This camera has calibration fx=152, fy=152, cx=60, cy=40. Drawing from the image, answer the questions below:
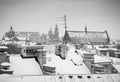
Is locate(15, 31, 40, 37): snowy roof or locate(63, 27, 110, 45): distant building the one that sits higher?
locate(15, 31, 40, 37): snowy roof

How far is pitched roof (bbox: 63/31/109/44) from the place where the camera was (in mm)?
58856

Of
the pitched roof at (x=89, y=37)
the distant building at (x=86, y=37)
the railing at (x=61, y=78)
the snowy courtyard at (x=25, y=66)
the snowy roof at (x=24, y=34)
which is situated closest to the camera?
the railing at (x=61, y=78)

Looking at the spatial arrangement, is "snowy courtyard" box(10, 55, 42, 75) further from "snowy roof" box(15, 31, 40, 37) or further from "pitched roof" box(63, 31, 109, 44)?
"snowy roof" box(15, 31, 40, 37)

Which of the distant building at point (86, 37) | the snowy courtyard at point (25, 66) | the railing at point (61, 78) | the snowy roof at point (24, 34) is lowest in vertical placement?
the railing at point (61, 78)

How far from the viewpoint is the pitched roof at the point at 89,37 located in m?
58.9

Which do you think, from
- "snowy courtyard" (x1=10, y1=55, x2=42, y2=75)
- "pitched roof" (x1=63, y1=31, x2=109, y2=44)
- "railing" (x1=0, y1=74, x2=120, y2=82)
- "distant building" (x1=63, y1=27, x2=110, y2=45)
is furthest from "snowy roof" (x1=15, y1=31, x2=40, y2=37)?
"railing" (x1=0, y1=74, x2=120, y2=82)

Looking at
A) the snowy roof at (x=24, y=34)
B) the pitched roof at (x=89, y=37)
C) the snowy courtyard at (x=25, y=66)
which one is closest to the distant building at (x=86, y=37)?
the pitched roof at (x=89, y=37)

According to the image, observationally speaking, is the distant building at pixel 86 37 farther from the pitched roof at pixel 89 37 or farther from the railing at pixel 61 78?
the railing at pixel 61 78

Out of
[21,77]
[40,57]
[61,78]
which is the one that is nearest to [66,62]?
[40,57]

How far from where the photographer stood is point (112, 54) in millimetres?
38125

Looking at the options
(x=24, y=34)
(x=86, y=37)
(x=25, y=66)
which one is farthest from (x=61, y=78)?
(x=24, y=34)

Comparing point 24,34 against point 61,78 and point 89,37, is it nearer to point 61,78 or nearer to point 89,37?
point 89,37

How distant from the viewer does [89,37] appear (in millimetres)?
62156

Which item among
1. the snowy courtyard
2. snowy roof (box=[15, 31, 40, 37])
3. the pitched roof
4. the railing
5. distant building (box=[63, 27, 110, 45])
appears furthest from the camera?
snowy roof (box=[15, 31, 40, 37])
